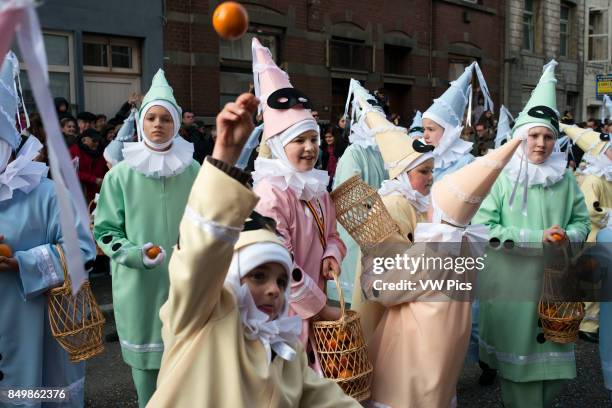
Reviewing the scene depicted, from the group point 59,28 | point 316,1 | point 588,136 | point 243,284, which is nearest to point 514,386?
point 243,284

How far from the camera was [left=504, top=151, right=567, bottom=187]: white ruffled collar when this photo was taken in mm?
4492

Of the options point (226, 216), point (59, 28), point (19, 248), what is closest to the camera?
point (226, 216)

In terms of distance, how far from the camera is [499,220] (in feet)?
14.9

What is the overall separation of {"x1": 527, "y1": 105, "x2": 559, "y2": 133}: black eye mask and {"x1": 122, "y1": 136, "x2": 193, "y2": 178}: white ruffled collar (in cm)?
229

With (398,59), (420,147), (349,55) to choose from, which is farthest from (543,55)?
(420,147)

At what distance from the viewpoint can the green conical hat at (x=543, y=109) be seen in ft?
15.1

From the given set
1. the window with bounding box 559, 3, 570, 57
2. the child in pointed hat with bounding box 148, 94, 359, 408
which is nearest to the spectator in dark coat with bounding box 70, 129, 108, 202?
the child in pointed hat with bounding box 148, 94, 359, 408

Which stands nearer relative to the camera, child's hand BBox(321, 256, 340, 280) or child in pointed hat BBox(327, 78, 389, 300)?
child's hand BBox(321, 256, 340, 280)

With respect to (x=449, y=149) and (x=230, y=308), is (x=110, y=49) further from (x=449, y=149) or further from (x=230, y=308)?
(x=230, y=308)

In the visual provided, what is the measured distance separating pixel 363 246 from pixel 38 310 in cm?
178

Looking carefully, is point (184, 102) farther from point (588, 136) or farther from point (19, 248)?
point (19, 248)

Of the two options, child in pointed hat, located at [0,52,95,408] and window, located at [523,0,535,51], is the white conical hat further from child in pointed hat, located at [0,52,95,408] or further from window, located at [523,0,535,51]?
window, located at [523,0,535,51]

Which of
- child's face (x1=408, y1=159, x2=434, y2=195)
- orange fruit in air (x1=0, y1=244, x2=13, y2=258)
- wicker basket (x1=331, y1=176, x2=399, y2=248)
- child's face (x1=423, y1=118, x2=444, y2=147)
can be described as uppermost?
child's face (x1=423, y1=118, x2=444, y2=147)

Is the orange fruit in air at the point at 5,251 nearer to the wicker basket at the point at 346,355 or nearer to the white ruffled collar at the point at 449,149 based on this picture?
the wicker basket at the point at 346,355
